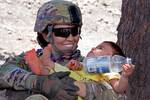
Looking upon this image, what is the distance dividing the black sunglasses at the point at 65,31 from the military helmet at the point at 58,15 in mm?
43

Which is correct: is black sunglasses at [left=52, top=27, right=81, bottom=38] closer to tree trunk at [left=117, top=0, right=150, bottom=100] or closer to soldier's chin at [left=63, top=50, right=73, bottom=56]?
soldier's chin at [left=63, top=50, right=73, bottom=56]

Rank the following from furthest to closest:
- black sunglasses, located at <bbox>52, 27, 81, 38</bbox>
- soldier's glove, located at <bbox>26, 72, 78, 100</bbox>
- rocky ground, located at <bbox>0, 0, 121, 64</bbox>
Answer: rocky ground, located at <bbox>0, 0, 121, 64</bbox> < black sunglasses, located at <bbox>52, 27, 81, 38</bbox> < soldier's glove, located at <bbox>26, 72, 78, 100</bbox>

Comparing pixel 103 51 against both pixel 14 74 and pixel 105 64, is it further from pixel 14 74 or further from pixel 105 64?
pixel 14 74

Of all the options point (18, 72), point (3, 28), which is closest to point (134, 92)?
point (18, 72)

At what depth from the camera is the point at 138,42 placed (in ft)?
14.8

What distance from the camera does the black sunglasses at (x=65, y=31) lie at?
370 centimetres

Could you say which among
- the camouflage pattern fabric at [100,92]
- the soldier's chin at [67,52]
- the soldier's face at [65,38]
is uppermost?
the soldier's face at [65,38]

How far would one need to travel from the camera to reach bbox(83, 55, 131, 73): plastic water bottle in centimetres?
353

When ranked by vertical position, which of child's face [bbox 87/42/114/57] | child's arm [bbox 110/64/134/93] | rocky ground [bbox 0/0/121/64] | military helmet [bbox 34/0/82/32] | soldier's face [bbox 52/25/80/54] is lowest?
rocky ground [bbox 0/0/121/64]

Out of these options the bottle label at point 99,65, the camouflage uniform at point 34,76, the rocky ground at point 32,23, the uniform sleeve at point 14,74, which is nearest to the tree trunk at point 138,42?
the camouflage uniform at point 34,76

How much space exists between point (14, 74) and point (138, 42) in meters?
1.30

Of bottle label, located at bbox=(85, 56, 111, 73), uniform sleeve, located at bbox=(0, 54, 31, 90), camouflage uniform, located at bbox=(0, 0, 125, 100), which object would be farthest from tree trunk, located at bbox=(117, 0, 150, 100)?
uniform sleeve, located at bbox=(0, 54, 31, 90)

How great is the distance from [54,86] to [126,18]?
152cm

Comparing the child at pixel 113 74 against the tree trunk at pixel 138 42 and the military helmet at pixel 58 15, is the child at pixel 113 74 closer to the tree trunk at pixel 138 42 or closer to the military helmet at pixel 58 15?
the military helmet at pixel 58 15
